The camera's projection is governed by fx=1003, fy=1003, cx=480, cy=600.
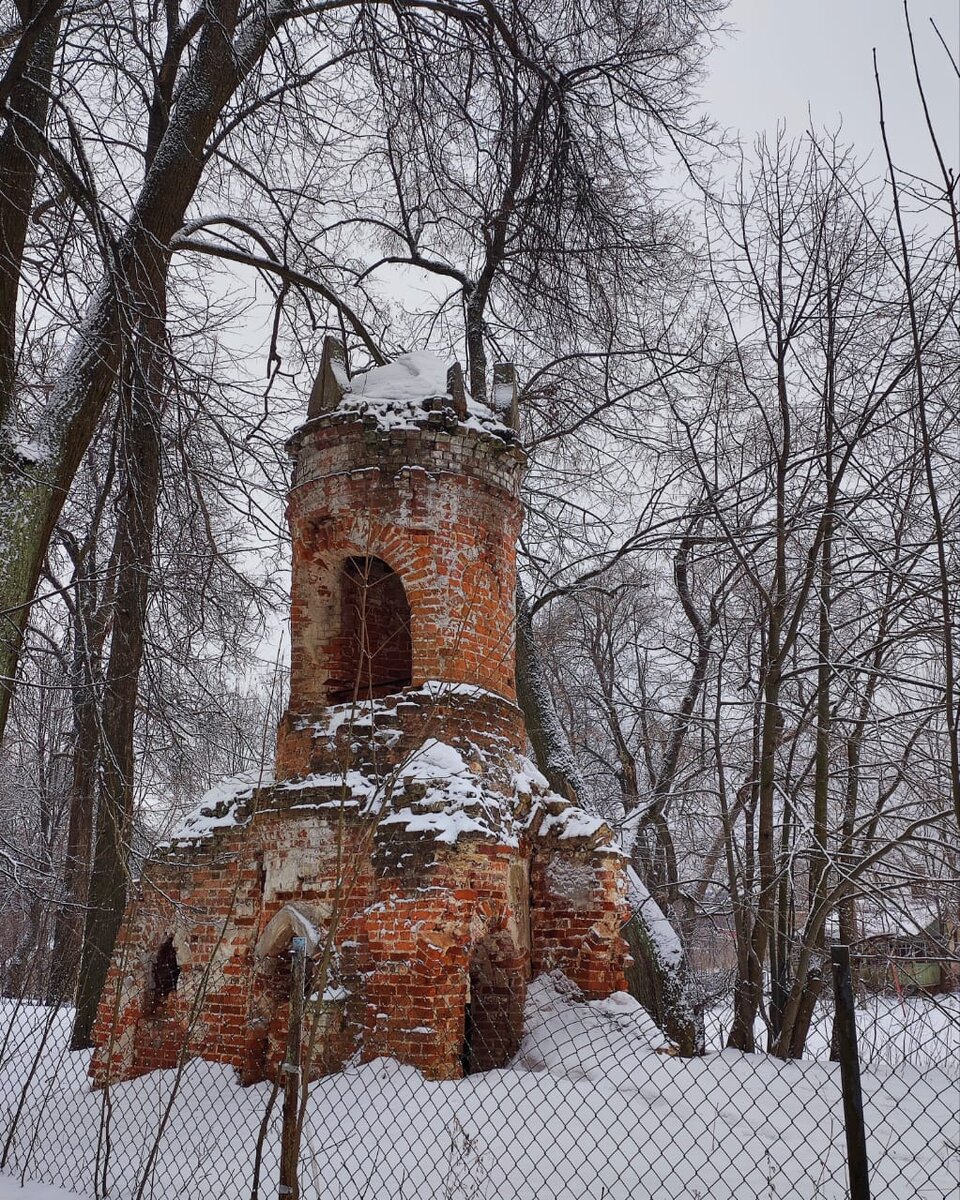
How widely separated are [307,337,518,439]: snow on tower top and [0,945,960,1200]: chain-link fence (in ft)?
14.0

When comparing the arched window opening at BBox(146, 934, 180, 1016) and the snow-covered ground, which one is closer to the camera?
the snow-covered ground

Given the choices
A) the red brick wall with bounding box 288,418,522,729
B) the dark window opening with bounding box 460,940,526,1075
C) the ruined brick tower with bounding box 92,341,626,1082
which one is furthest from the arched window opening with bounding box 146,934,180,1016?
the dark window opening with bounding box 460,940,526,1075

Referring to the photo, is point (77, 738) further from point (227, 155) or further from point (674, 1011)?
point (674, 1011)

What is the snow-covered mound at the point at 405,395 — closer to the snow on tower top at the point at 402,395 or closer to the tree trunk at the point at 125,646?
the snow on tower top at the point at 402,395

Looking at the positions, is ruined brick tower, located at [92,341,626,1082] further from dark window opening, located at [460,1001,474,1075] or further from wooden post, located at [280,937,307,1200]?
wooden post, located at [280,937,307,1200]

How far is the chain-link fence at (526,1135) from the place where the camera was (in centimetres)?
414

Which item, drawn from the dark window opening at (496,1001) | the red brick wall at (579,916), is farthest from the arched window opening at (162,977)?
the red brick wall at (579,916)

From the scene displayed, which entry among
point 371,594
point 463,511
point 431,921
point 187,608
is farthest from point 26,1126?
point 463,511

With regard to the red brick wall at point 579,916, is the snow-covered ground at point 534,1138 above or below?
below

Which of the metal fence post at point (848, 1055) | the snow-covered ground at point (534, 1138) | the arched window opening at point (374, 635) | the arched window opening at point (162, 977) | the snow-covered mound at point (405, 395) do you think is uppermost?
the snow-covered mound at point (405, 395)

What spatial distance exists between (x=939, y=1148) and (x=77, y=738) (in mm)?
8357

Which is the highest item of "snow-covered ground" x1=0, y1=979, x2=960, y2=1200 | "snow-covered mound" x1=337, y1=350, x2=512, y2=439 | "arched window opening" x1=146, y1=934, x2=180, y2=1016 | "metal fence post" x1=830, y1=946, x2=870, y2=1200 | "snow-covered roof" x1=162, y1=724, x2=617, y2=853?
"snow-covered mound" x1=337, y1=350, x2=512, y2=439

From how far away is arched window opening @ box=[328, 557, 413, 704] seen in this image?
7.61 m

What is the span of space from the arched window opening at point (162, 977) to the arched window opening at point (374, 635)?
2.13m
